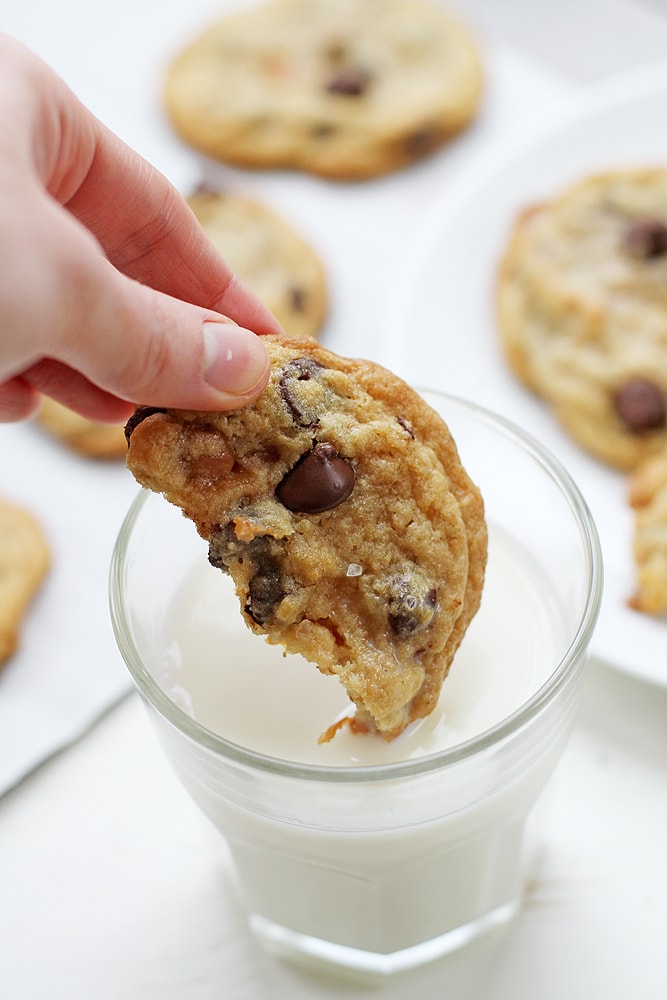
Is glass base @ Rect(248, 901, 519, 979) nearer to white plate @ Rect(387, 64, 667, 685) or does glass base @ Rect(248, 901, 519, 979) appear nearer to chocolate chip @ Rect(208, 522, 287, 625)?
white plate @ Rect(387, 64, 667, 685)

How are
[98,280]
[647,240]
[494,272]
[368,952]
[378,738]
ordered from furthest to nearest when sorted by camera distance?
[494,272], [647,240], [368,952], [378,738], [98,280]

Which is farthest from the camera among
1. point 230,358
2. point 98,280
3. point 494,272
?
point 494,272

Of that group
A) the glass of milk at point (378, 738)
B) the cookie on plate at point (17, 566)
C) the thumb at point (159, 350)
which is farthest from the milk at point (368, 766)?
the cookie on plate at point (17, 566)

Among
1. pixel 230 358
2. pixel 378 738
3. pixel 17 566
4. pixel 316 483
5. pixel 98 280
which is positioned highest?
pixel 98 280

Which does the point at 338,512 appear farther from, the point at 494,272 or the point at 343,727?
the point at 494,272

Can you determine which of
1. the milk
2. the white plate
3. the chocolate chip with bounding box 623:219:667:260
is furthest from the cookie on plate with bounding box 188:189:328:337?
the milk

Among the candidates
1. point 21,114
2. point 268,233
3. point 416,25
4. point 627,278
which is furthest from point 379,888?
point 416,25

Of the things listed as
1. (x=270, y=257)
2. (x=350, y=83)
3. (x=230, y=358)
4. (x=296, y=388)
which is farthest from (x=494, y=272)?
(x=230, y=358)

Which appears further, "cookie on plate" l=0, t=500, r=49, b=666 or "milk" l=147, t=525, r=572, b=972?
"cookie on plate" l=0, t=500, r=49, b=666

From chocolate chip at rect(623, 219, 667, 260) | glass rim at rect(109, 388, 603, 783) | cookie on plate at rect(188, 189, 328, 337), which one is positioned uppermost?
glass rim at rect(109, 388, 603, 783)
